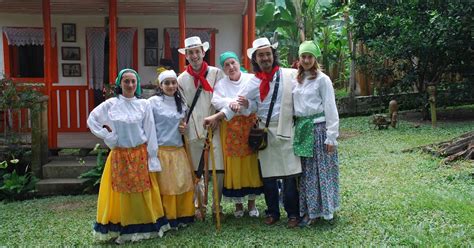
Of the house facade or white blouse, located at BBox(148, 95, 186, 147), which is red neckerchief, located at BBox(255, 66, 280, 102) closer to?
white blouse, located at BBox(148, 95, 186, 147)

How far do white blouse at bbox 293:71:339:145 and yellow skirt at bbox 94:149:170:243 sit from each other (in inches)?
Answer: 60.8

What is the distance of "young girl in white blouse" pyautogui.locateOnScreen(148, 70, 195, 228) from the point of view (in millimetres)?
4672

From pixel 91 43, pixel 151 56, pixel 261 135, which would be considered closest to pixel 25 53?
pixel 91 43

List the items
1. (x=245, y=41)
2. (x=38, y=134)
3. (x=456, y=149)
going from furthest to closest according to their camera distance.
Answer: (x=245, y=41) < (x=456, y=149) < (x=38, y=134)

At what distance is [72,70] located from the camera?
10.0 meters

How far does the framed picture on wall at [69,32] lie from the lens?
996cm

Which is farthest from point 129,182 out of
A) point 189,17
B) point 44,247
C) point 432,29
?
point 432,29

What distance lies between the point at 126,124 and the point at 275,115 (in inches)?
54.0

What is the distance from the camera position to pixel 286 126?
4578 millimetres

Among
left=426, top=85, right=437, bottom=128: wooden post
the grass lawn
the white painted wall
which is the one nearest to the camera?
the grass lawn

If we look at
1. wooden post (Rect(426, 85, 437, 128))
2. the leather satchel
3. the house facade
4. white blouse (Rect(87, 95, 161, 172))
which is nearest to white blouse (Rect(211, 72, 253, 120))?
the leather satchel

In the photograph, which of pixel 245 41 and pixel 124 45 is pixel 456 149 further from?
pixel 124 45

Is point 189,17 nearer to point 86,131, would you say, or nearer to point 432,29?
point 86,131

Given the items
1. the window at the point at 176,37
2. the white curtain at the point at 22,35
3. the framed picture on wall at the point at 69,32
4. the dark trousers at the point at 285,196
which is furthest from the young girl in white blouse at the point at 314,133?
the white curtain at the point at 22,35
